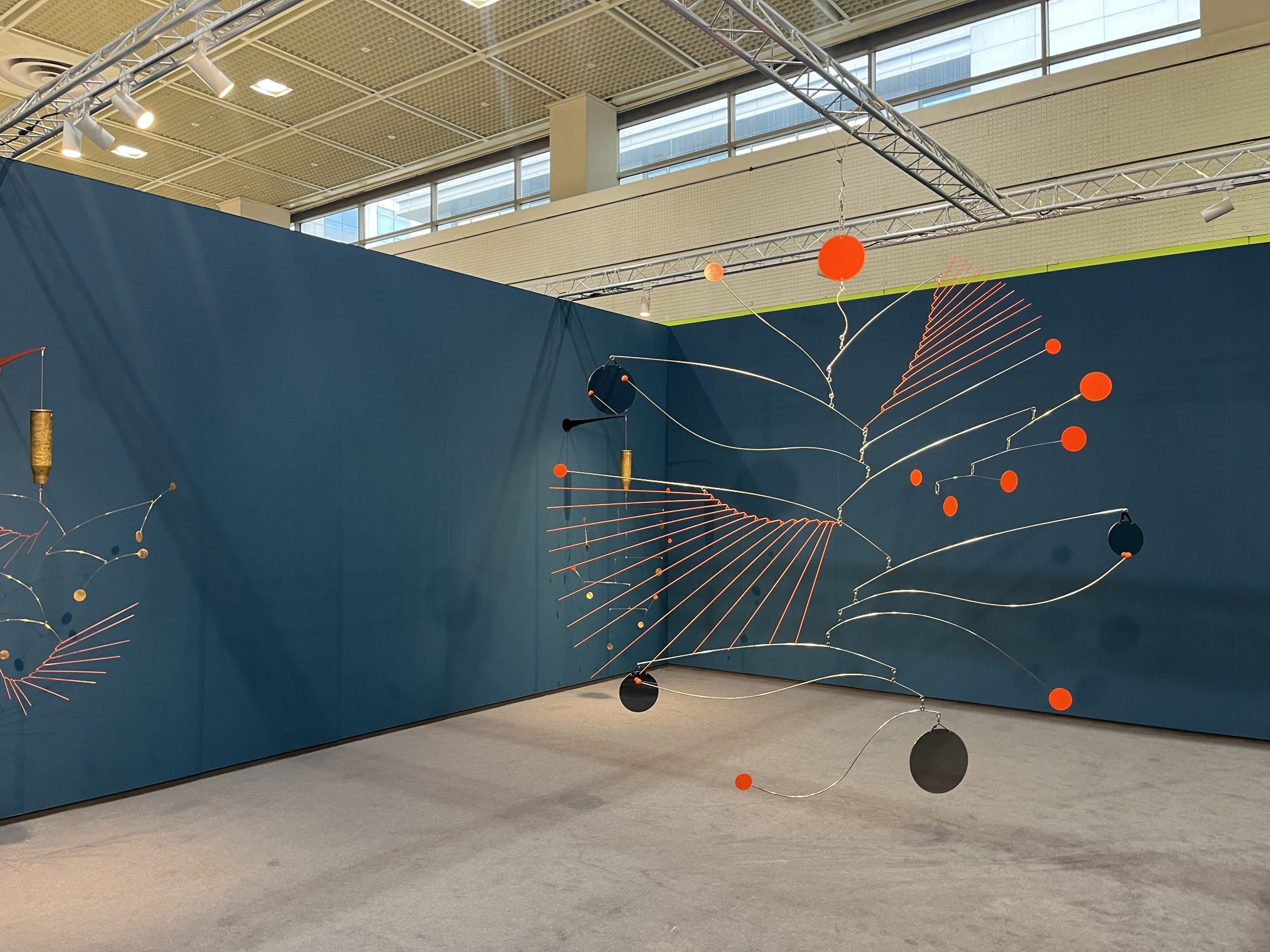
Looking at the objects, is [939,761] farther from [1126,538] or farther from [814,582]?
[814,582]

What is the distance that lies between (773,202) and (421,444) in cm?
432

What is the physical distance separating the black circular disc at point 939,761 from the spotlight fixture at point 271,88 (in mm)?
8284

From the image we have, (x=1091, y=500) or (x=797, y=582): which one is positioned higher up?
(x=1091, y=500)

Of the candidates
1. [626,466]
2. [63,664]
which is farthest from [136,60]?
[626,466]

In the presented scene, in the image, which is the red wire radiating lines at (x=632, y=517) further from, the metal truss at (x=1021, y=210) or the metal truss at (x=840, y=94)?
the metal truss at (x=840, y=94)

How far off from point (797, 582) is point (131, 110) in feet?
17.2

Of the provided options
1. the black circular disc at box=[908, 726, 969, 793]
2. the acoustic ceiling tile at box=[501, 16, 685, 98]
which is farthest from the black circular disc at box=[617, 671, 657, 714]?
the acoustic ceiling tile at box=[501, 16, 685, 98]

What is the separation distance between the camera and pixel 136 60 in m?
6.07

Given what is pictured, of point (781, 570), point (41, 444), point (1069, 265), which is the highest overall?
point (1069, 265)

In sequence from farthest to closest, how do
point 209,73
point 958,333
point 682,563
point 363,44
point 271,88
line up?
point 271,88 < point 363,44 < point 682,563 < point 958,333 < point 209,73

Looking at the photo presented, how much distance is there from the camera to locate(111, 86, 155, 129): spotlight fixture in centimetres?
426

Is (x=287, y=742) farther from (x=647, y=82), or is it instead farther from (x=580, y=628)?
(x=647, y=82)

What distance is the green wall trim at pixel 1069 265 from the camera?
5664mm

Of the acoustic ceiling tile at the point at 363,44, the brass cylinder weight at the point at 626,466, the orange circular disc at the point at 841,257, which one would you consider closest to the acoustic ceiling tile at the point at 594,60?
the acoustic ceiling tile at the point at 363,44
